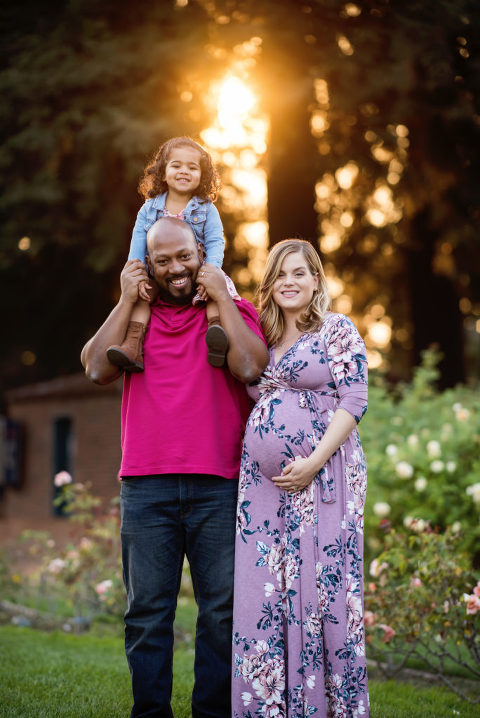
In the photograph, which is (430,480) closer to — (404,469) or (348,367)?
(404,469)

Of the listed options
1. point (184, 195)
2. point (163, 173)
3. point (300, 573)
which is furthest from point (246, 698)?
point (163, 173)

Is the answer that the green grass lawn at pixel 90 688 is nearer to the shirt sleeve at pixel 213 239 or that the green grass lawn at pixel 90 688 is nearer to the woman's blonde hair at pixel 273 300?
the woman's blonde hair at pixel 273 300

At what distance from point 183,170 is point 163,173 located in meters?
0.14

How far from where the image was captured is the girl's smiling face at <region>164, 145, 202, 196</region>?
348 centimetres

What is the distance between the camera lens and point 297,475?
309 cm

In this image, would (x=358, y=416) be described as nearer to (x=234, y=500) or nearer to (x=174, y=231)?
(x=234, y=500)

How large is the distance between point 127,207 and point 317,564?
8.46m

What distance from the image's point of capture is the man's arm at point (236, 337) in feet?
10.2

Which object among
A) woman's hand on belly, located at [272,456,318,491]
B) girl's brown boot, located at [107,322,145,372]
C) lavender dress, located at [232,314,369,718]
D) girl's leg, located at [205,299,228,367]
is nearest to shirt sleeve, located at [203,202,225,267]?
girl's leg, located at [205,299,228,367]

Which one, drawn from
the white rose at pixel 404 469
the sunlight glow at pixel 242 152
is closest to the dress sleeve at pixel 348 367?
the white rose at pixel 404 469

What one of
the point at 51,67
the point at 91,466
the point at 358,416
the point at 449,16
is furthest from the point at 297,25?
the point at 91,466

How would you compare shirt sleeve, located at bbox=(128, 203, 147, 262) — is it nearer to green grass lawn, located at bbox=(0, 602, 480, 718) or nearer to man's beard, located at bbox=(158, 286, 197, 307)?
man's beard, located at bbox=(158, 286, 197, 307)

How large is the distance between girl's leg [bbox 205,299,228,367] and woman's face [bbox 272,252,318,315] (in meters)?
0.42

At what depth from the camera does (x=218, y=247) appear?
11.4 ft
